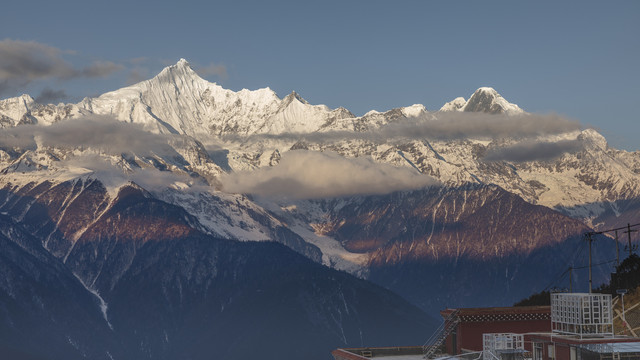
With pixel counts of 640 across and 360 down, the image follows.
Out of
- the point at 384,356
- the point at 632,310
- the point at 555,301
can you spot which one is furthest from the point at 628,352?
the point at 632,310

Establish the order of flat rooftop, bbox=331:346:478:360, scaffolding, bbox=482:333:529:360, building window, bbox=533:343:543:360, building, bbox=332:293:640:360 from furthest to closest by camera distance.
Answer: flat rooftop, bbox=331:346:478:360 → scaffolding, bbox=482:333:529:360 → building window, bbox=533:343:543:360 → building, bbox=332:293:640:360

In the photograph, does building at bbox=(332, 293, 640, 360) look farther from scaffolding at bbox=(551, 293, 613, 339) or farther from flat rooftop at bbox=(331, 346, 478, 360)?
flat rooftop at bbox=(331, 346, 478, 360)

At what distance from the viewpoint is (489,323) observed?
5300 inches

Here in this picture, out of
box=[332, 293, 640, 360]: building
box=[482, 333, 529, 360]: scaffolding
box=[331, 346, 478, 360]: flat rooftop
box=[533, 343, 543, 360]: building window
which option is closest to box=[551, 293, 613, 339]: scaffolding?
box=[332, 293, 640, 360]: building

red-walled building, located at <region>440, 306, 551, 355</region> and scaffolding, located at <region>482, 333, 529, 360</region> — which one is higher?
red-walled building, located at <region>440, 306, 551, 355</region>

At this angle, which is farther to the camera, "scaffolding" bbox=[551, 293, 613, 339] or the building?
"scaffolding" bbox=[551, 293, 613, 339]

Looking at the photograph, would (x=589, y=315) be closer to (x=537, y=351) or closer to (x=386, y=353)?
(x=537, y=351)

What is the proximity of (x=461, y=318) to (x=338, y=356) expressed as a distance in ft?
Answer: 76.6

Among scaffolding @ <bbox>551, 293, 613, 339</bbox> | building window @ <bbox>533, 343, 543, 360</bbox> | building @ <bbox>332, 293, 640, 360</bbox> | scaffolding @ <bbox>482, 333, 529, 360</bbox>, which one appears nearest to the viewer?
building @ <bbox>332, 293, 640, 360</bbox>

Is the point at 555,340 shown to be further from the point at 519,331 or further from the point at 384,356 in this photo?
the point at 384,356

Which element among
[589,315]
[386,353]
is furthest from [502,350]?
[386,353]

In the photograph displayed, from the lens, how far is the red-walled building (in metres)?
134

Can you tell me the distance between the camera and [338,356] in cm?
15088

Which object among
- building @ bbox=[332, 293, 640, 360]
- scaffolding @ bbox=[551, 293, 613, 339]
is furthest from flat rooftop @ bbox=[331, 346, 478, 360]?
scaffolding @ bbox=[551, 293, 613, 339]
